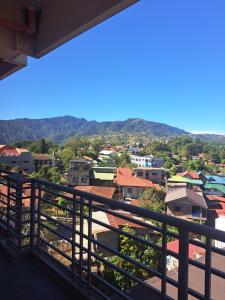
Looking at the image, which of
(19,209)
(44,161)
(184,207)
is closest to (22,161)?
(44,161)

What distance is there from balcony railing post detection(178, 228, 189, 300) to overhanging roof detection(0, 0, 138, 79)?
1.45 m

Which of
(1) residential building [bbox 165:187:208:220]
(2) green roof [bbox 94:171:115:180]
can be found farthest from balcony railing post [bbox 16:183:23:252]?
(2) green roof [bbox 94:171:115:180]

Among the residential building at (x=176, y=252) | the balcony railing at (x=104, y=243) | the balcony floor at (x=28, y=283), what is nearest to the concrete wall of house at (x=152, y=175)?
the residential building at (x=176, y=252)

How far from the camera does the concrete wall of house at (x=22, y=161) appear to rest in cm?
3575

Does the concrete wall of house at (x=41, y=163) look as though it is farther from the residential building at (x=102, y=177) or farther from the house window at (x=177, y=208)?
the house window at (x=177, y=208)

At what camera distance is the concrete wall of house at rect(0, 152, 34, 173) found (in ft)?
117

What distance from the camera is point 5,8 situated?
2.44m

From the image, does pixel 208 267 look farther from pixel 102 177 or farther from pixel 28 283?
pixel 102 177

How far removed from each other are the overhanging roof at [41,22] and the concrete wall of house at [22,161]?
34.3m

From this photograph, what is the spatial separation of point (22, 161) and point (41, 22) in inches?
1463

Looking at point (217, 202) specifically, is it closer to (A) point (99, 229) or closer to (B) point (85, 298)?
(A) point (99, 229)

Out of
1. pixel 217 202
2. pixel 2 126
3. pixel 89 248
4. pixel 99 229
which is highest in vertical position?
pixel 2 126

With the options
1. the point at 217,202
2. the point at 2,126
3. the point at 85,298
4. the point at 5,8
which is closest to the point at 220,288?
the point at 85,298

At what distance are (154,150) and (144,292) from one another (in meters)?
76.8
